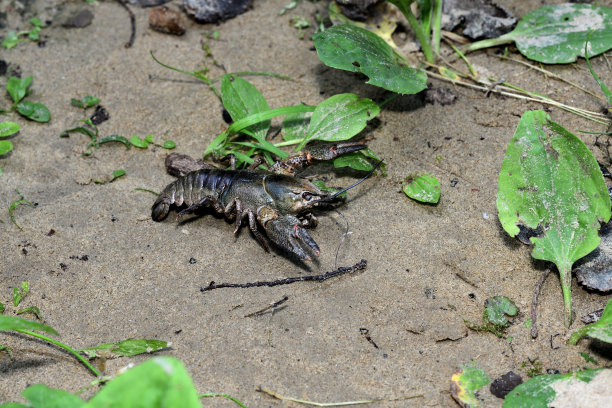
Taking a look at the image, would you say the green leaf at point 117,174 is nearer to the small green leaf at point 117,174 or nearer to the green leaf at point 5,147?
the small green leaf at point 117,174

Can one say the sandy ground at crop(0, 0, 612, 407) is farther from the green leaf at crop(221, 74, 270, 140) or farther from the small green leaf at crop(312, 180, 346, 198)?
the green leaf at crop(221, 74, 270, 140)

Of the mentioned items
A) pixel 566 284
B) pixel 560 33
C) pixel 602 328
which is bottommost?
pixel 566 284

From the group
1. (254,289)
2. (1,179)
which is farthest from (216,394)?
(1,179)

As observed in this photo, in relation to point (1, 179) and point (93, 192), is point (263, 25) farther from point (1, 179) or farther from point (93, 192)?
point (1, 179)

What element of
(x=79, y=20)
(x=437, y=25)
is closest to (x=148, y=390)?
(x=437, y=25)

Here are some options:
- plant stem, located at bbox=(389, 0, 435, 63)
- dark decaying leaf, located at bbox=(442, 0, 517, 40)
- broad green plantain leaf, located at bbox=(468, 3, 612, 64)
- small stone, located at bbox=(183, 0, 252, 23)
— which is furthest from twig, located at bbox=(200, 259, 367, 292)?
small stone, located at bbox=(183, 0, 252, 23)

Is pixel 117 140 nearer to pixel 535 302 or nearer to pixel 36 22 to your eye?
pixel 36 22
